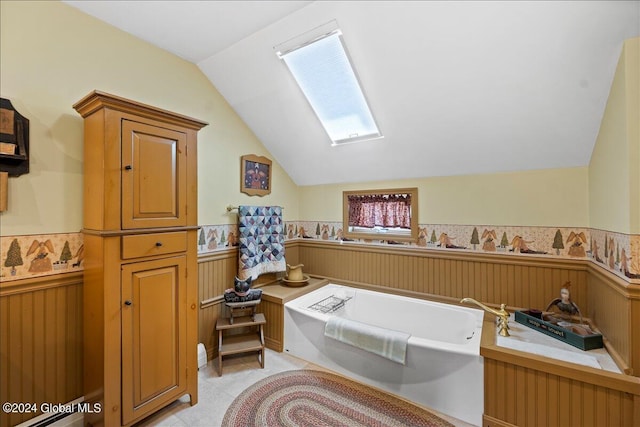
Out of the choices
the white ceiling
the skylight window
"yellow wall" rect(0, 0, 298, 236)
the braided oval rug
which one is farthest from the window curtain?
"yellow wall" rect(0, 0, 298, 236)

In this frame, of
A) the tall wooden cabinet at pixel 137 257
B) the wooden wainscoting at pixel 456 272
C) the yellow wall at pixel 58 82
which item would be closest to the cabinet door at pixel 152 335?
the tall wooden cabinet at pixel 137 257

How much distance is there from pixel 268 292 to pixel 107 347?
145 centimetres

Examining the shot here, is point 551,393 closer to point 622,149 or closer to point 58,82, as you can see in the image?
point 622,149

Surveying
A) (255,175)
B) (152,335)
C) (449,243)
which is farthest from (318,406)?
(255,175)

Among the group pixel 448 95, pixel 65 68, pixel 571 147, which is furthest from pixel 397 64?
pixel 65 68

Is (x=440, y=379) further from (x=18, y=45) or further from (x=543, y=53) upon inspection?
(x=18, y=45)

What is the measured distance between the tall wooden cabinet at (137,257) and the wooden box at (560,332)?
2451 mm

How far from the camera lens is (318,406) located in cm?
190

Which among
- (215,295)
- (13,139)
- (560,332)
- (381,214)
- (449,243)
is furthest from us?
(381,214)

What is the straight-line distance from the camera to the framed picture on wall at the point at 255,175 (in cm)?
281

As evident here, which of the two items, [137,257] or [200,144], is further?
[200,144]

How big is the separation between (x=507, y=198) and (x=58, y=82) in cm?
340

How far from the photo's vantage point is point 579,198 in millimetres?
2188

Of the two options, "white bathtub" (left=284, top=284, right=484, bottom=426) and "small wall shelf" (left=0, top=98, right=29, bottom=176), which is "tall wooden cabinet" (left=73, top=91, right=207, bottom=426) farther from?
"white bathtub" (left=284, top=284, right=484, bottom=426)
